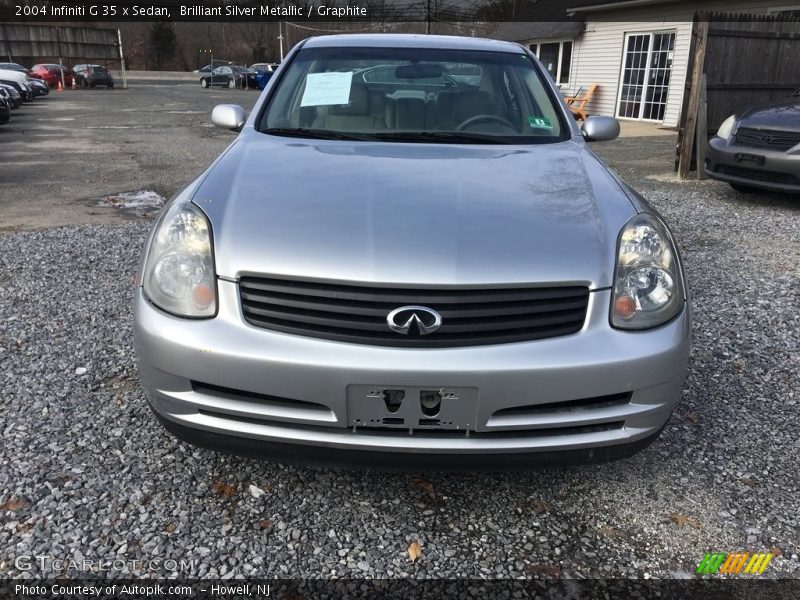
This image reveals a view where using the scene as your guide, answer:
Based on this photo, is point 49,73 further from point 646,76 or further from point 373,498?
point 373,498

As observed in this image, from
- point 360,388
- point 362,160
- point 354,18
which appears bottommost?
point 360,388

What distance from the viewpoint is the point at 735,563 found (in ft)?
6.64

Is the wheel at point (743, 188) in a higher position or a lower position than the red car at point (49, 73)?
lower

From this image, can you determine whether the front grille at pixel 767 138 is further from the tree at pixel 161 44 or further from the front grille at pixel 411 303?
the tree at pixel 161 44

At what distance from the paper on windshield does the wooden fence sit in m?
6.94

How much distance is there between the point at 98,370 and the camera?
10.4 ft

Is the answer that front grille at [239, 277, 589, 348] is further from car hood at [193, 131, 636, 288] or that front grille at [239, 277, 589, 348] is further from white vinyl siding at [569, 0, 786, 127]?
white vinyl siding at [569, 0, 786, 127]

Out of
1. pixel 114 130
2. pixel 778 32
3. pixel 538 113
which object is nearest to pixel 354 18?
pixel 114 130

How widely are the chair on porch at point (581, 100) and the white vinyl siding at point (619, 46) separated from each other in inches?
11.9

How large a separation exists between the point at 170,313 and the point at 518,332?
3.56 ft

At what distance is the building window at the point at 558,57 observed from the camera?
21.3 meters

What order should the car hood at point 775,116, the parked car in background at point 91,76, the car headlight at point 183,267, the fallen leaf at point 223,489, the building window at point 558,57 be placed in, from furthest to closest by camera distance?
the parked car in background at point 91,76 → the building window at point 558,57 → the car hood at point 775,116 → the fallen leaf at point 223,489 → the car headlight at point 183,267

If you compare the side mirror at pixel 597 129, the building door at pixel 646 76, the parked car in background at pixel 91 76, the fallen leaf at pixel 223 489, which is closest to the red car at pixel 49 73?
the parked car in background at pixel 91 76

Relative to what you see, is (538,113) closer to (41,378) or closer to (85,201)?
(41,378)
